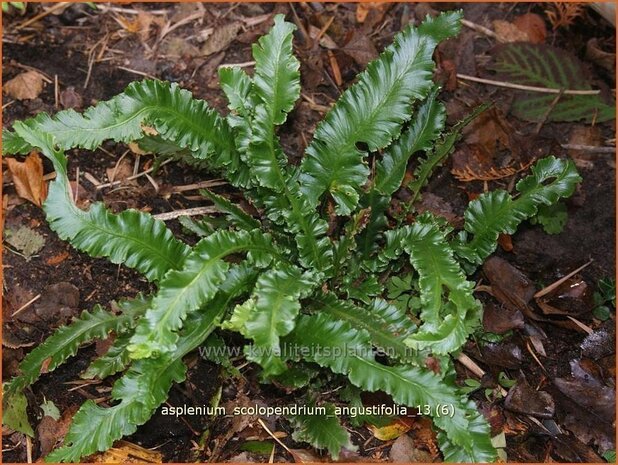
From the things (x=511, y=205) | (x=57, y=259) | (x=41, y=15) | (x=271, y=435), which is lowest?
(x=271, y=435)

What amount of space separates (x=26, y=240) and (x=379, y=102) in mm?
1872

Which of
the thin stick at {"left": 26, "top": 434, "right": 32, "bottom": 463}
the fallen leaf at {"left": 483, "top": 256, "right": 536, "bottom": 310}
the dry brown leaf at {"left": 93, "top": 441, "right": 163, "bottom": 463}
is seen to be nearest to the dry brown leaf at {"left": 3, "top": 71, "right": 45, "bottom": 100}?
the thin stick at {"left": 26, "top": 434, "right": 32, "bottom": 463}

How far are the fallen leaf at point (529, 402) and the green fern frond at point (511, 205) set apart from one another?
59 centimetres

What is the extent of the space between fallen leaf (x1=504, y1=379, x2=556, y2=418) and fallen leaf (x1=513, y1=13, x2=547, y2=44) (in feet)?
6.83

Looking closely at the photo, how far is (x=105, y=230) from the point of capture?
2.70 meters

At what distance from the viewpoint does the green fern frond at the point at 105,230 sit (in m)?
2.63

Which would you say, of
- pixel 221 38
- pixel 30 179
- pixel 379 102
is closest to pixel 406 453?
pixel 379 102

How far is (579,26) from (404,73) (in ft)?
5.68

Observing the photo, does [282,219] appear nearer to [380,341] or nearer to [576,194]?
[380,341]

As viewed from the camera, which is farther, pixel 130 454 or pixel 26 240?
pixel 26 240

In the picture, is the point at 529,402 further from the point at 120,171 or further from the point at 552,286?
the point at 120,171

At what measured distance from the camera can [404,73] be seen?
9.64 feet

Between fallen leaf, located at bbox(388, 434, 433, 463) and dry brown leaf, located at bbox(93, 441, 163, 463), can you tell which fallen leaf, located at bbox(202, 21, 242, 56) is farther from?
fallen leaf, located at bbox(388, 434, 433, 463)

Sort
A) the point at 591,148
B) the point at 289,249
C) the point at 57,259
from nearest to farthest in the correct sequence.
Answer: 1. the point at 289,249
2. the point at 57,259
3. the point at 591,148
